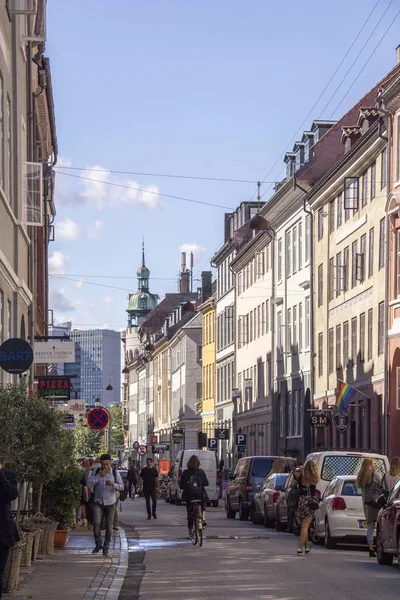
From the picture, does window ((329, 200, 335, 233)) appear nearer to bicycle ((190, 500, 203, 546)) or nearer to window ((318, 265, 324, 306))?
window ((318, 265, 324, 306))

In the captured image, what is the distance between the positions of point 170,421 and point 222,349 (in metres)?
34.5

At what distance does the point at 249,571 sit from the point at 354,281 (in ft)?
118

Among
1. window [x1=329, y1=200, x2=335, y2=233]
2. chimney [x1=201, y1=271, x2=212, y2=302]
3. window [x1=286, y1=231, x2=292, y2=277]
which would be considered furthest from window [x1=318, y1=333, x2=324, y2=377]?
chimney [x1=201, y1=271, x2=212, y2=302]

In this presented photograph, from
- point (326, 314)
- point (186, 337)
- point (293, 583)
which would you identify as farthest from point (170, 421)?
point (293, 583)

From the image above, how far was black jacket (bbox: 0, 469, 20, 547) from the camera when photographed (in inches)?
583

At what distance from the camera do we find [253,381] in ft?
276

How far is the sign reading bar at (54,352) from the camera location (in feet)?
108

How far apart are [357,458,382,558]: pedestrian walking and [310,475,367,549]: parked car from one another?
149cm

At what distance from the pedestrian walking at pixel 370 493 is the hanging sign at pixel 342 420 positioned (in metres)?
28.2

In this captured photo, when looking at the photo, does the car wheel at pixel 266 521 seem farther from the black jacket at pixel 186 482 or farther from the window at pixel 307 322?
the window at pixel 307 322

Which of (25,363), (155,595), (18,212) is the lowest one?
(155,595)

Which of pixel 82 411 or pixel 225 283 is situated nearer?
pixel 82 411

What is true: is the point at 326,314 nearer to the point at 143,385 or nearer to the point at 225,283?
the point at 225,283

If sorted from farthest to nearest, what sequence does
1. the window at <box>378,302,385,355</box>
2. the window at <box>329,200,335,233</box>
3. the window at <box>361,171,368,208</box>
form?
the window at <box>329,200,335,233</box> → the window at <box>361,171,368,208</box> → the window at <box>378,302,385,355</box>
